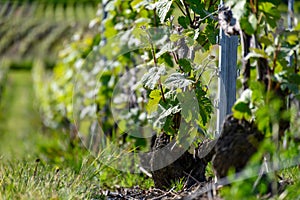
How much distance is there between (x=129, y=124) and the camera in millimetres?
4371

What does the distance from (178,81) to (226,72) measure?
0.22 m

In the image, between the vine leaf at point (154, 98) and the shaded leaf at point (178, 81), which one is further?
the vine leaf at point (154, 98)

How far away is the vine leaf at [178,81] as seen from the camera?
2.54 m

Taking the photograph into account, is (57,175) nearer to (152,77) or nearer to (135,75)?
(152,77)

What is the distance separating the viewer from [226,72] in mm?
2625

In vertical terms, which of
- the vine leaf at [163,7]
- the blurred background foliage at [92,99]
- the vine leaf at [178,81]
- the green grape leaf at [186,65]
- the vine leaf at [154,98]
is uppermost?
the vine leaf at [163,7]

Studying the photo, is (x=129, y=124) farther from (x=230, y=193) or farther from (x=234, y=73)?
(x=230, y=193)

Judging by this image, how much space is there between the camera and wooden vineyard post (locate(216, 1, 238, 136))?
2605 mm

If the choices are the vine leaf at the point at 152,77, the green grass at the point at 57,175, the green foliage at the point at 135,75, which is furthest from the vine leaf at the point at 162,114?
the green grass at the point at 57,175

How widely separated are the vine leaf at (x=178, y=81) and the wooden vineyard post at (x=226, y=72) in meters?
0.17

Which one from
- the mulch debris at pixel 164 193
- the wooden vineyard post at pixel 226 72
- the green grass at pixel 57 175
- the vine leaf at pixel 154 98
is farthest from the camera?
the vine leaf at pixel 154 98

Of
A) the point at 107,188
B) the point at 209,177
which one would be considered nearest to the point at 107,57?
the point at 107,188

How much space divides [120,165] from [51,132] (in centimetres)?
371

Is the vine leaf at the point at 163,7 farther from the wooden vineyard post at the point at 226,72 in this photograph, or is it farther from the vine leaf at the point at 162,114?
the vine leaf at the point at 162,114
